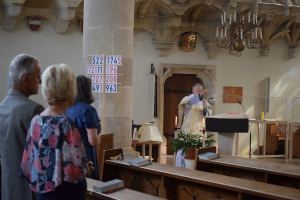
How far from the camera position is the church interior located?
5336 mm

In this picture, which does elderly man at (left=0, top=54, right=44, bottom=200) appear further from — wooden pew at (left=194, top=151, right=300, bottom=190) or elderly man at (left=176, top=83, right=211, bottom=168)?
elderly man at (left=176, top=83, right=211, bottom=168)

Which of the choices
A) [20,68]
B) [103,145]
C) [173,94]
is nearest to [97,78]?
[103,145]

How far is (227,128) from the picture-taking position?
527cm

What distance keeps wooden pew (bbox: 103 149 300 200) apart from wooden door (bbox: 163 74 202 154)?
525 centimetres

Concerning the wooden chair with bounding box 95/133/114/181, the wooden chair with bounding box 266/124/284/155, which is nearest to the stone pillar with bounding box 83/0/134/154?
the wooden chair with bounding box 95/133/114/181

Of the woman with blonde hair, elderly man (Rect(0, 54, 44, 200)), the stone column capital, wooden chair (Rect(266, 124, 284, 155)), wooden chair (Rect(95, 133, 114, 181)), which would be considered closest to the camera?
the woman with blonde hair

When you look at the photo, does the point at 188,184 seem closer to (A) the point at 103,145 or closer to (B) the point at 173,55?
(A) the point at 103,145

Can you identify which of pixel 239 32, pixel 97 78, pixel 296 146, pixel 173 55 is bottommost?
pixel 296 146

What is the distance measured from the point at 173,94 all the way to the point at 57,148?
7.82 metres

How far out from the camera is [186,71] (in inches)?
371

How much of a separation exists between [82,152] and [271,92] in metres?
8.95

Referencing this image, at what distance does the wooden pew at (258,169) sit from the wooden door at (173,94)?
16.1 ft

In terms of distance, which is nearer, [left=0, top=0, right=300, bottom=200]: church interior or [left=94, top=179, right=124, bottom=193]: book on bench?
[left=94, top=179, right=124, bottom=193]: book on bench

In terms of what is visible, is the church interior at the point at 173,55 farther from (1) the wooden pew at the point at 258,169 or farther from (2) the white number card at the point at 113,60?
(1) the wooden pew at the point at 258,169
